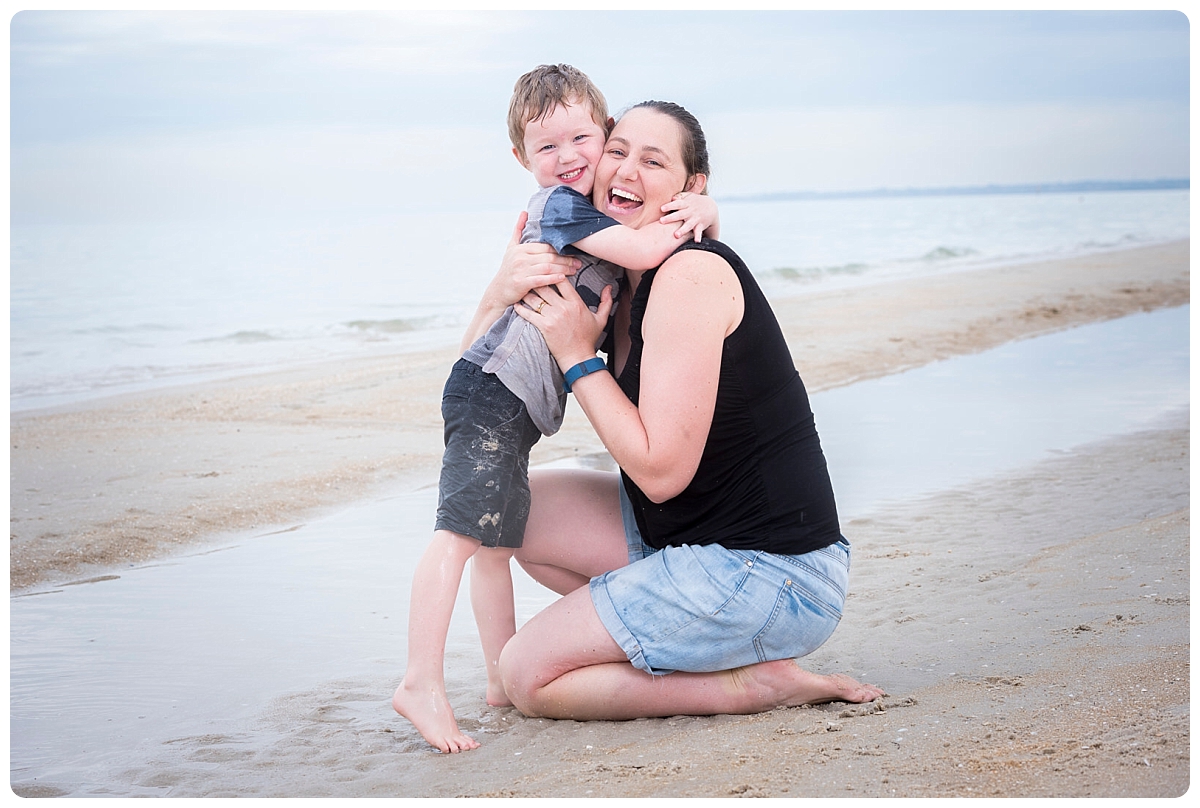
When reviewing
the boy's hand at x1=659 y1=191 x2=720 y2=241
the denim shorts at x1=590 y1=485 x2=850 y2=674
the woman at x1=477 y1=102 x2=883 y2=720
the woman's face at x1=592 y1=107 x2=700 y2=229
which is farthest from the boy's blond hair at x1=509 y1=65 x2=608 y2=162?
the denim shorts at x1=590 y1=485 x2=850 y2=674

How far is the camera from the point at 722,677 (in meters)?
2.70

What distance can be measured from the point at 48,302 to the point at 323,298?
4316 millimetres

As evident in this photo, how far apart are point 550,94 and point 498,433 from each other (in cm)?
104

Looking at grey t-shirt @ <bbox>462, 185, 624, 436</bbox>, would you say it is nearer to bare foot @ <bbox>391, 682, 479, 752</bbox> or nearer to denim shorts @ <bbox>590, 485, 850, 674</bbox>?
denim shorts @ <bbox>590, 485, 850, 674</bbox>

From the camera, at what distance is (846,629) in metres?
3.43

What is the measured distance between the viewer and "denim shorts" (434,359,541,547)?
2807 mm

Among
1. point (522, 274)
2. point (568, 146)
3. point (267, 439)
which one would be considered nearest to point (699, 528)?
point (522, 274)

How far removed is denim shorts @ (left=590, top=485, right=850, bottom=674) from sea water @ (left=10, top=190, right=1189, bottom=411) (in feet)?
17.7

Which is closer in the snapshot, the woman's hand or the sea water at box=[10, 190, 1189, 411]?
the woman's hand

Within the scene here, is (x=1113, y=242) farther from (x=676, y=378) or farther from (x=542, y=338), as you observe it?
(x=676, y=378)

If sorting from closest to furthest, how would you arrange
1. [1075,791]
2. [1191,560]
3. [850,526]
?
1. [1075,791]
2. [1191,560]
3. [850,526]

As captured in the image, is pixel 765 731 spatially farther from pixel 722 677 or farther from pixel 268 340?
pixel 268 340

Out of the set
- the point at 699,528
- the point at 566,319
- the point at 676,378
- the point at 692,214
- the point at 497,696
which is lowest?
the point at 497,696
